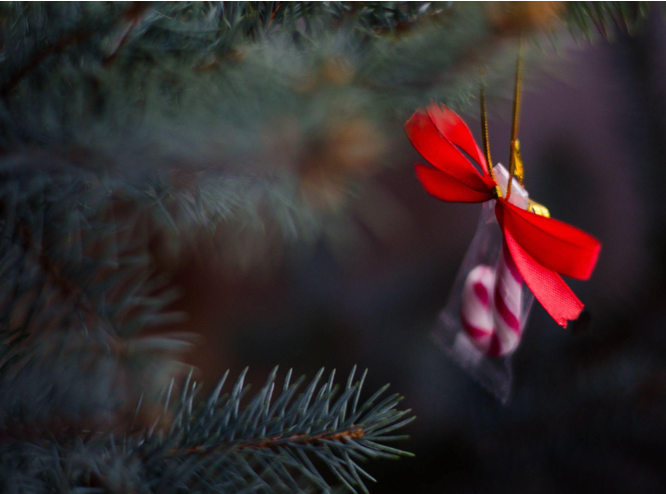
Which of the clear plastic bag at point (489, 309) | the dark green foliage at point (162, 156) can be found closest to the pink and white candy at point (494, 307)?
the clear plastic bag at point (489, 309)

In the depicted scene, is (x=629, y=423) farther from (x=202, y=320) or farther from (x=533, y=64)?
(x=202, y=320)

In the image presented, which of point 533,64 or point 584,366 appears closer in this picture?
point 533,64

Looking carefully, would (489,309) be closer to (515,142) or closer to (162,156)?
(515,142)

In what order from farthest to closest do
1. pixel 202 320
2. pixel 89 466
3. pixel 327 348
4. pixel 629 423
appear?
pixel 202 320 < pixel 327 348 < pixel 629 423 < pixel 89 466


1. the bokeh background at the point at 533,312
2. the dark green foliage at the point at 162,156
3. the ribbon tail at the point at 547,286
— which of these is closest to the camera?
the dark green foliage at the point at 162,156

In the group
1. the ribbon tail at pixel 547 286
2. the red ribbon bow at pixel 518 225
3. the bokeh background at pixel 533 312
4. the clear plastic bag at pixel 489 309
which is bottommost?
the bokeh background at pixel 533 312

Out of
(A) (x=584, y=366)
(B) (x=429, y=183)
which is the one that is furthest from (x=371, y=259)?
(B) (x=429, y=183)

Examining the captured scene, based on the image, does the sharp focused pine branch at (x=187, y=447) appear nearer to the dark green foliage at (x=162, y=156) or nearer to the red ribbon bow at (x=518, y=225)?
the dark green foliage at (x=162, y=156)
